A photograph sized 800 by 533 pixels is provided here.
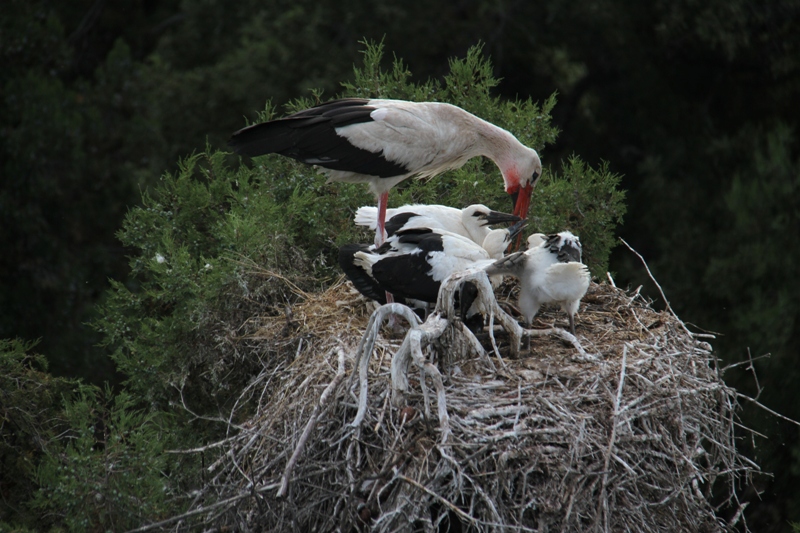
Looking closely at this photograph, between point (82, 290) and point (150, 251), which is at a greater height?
point (150, 251)

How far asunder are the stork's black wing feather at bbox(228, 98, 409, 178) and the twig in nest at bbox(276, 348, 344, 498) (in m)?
1.56

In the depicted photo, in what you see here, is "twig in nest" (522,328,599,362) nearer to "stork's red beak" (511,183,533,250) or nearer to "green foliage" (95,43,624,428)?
"stork's red beak" (511,183,533,250)

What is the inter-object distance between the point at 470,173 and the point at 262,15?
6315 mm

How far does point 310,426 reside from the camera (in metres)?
4.01

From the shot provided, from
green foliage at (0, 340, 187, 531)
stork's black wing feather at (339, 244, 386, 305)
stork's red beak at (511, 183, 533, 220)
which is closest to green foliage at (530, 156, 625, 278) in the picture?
stork's red beak at (511, 183, 533, 220)

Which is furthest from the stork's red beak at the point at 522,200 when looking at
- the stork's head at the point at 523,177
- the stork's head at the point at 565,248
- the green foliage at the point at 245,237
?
the stork's head at the point at 565,248

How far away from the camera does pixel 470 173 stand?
23.3 ft

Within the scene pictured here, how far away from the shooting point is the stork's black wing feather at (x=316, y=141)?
557cm

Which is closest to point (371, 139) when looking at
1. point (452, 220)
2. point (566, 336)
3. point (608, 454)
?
point (452, 220)

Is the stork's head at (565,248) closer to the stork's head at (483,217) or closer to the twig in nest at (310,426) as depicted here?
the stork's head at (483,217)

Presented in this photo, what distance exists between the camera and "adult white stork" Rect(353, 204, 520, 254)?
5699 millimetres

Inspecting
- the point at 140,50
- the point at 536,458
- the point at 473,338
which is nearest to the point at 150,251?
the point at 473,338

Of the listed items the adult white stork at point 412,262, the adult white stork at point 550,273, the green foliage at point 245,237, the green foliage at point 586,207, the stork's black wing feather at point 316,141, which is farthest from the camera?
the green foliage at point 586,207

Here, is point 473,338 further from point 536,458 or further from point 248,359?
point 248,359
